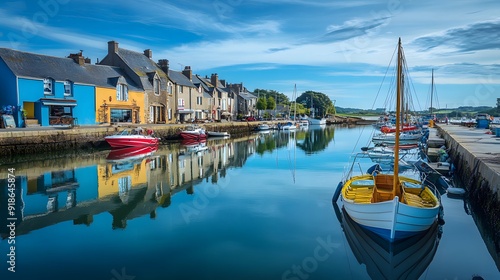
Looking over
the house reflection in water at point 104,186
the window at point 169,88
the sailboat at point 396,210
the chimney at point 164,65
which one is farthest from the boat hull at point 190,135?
the sailboat at point 396,210

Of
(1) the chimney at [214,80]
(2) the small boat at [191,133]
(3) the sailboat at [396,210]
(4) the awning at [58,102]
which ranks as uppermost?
(1) the chimney at [214,80]

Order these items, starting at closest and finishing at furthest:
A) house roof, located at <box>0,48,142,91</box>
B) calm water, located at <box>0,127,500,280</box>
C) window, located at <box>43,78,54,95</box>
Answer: calm water, located at <box>0,127,500,280</box> → house roof, located at <box>0,48,142,91</box> → window, located at <box>43,78,54,95</box>

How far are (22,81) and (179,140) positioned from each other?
15.3 metres

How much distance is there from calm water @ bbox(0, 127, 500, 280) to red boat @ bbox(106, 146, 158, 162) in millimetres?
6648

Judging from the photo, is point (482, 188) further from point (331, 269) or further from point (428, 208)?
point (331, 269)

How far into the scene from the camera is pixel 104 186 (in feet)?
52.5

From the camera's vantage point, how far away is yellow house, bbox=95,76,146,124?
34.3 metres

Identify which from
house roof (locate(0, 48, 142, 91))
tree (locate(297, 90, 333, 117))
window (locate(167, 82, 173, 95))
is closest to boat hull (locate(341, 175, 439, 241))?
house roof (locate(0, 48, 142, 91))

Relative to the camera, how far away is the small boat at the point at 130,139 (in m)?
28.2

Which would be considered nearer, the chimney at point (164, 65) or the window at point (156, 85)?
the window at point (156, 85)

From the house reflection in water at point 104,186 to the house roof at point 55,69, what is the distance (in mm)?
10759

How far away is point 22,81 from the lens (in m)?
27.6

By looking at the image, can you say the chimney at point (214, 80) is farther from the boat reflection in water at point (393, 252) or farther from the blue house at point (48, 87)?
the boat reflection in water at point (393, 252)

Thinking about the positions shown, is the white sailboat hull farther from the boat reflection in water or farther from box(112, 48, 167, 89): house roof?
box(112, 48, 167, 89): house roof
